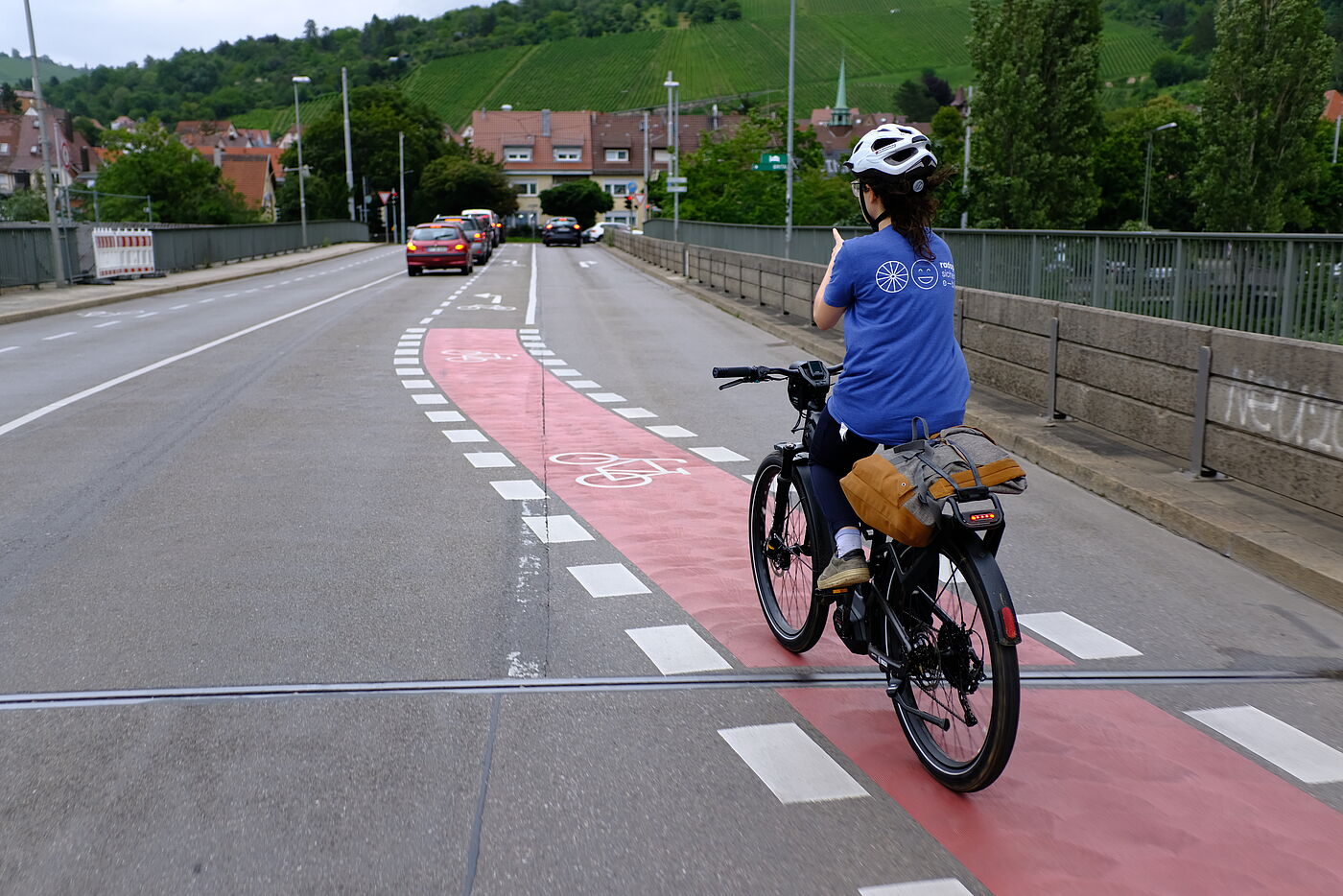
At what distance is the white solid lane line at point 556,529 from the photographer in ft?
23.2

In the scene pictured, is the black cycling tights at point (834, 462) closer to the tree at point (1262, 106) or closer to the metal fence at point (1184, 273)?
the metal fence at point (1184, 273)

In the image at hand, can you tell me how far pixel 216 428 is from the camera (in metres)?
10.7

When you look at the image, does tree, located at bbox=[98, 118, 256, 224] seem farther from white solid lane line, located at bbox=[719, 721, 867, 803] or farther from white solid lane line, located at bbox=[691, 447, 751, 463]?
white solid lane line, located at bbox=[719, 721, 867, 803]

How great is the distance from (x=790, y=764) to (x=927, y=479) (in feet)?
3.03

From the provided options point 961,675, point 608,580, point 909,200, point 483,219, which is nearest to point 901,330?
point 909,200

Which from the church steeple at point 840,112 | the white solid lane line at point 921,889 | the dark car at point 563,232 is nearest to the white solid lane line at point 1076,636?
the white solid lane line at point 921,889

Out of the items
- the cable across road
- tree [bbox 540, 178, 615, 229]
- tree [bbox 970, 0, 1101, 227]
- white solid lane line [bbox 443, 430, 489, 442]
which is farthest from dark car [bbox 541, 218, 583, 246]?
the cable across road

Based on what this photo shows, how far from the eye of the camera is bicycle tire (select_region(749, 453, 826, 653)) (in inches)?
193

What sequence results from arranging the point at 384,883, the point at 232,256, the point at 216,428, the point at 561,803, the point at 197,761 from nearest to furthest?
the point at 384,883
the point at 561,803
the point at 197,761
the point at 216,428
the point at 232,256

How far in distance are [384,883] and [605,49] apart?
185 m

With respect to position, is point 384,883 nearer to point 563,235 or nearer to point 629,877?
point 629,877

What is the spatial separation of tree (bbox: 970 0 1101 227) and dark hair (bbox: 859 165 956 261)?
5178cm

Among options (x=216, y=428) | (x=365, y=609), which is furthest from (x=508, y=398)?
(x=365, y=609)

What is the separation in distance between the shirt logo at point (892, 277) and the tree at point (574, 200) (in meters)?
127
